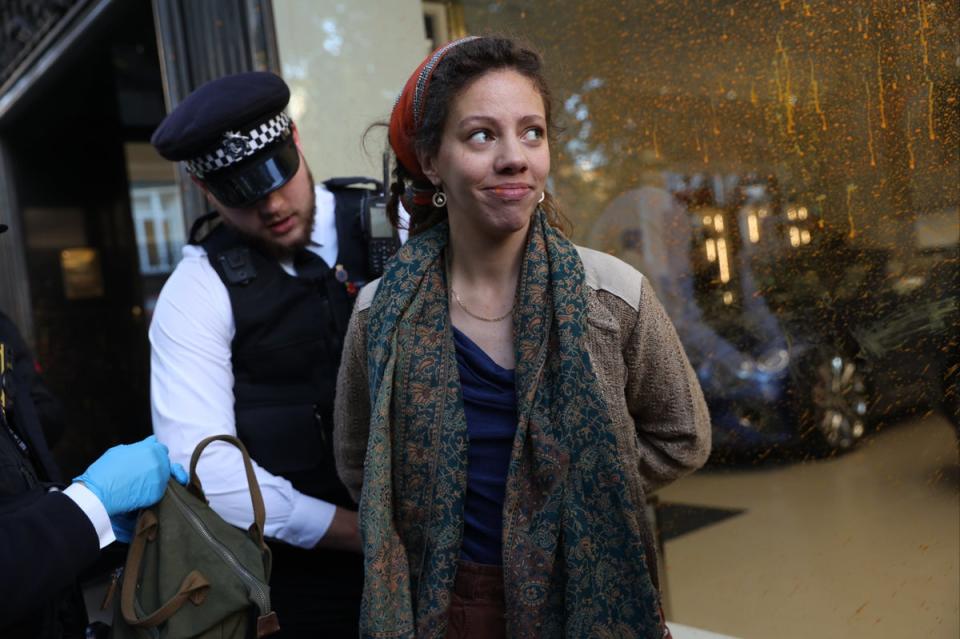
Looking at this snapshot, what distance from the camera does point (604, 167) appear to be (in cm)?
240

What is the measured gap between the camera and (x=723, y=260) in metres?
2.16

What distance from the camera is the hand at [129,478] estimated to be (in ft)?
5.12

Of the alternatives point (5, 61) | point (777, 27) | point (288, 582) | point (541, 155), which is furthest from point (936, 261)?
point (5, 61)

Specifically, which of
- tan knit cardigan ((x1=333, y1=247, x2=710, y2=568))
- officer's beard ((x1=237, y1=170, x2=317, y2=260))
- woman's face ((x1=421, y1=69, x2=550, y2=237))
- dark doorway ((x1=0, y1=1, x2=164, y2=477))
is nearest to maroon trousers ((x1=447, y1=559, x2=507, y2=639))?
tan knit cardigan ((x1=333, y1=247, x2=710, y2=568))

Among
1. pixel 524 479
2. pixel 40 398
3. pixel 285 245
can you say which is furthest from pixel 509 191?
pixel 40 398

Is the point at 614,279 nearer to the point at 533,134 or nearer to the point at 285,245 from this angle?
the point at 533,134

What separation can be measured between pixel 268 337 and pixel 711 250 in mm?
1088

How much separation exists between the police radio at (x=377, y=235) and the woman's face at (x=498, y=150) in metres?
0.62

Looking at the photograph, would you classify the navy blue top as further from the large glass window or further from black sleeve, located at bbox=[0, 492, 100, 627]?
black sleeve, located at bbox=[0, 492, 100, 627]

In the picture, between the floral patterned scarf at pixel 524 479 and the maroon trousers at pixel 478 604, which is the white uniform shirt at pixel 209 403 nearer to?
the floral patterned scarf at pixel 524 479

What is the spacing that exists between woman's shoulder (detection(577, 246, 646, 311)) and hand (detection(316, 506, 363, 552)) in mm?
891

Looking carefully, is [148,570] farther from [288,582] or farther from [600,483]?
[600,483]

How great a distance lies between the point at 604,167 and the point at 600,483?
49.0 inches

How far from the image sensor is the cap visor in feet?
6.62
